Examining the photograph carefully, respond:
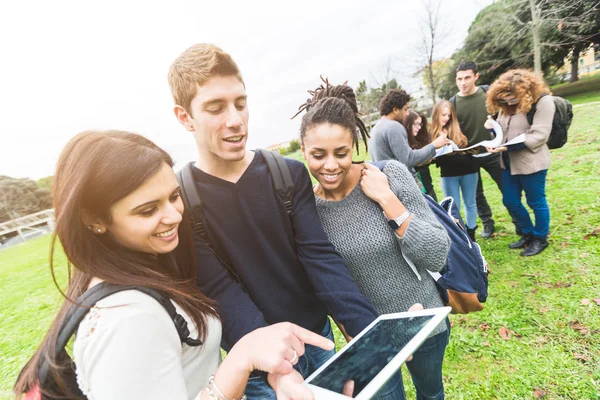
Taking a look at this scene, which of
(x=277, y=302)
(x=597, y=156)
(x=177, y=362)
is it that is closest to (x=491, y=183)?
(x=597, y=156)

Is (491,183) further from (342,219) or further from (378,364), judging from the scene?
(378,364)

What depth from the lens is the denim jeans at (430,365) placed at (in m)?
1.65

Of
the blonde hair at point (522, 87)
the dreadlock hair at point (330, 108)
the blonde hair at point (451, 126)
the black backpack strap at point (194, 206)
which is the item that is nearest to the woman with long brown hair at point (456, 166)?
the blonde hair at point (451, 126)

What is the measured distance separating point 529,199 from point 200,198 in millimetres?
4022

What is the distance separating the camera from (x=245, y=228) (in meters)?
1.53

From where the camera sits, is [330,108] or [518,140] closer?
[330,108]

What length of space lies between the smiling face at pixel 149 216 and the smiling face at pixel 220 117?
1.06ft

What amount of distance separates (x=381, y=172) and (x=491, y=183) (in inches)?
273

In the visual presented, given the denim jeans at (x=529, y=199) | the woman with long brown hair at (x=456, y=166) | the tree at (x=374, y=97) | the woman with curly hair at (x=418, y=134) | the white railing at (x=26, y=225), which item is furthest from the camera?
the tree at (x=374, y=97)

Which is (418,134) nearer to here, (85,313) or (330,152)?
(330,152)

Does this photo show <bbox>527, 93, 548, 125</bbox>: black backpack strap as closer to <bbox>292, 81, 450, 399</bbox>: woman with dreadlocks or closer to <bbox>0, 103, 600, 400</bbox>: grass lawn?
<bbox>0, 103, 600, 400</bbox>: grass lawn

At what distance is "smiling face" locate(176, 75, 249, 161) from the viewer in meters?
1.41

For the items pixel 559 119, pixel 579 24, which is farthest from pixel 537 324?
pixel 579 24

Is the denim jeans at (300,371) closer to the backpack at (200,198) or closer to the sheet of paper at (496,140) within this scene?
the backpack at (200,198)
